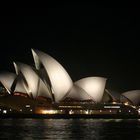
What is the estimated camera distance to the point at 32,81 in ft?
343

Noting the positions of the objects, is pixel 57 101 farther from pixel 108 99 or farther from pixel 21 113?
pixel 108 99

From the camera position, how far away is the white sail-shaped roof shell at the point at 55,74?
9938 centimetres

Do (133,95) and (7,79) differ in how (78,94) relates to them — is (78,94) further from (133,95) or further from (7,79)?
(133,95)

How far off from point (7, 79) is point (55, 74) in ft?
41.9

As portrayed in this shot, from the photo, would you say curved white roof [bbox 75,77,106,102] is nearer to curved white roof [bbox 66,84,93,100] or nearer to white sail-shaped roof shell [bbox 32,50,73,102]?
curved white roof [bbox 66,84,93,100]

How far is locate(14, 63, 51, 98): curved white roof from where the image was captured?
103 m

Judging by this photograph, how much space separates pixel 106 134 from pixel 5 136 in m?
11.1

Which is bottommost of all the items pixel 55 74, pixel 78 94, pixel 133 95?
pixel 78 94

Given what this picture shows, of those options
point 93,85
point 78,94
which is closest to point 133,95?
point 78,94

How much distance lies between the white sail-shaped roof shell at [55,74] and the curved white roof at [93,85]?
492cm

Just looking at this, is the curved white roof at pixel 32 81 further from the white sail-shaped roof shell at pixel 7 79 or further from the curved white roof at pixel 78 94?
the curved white roof at pixel 78 94

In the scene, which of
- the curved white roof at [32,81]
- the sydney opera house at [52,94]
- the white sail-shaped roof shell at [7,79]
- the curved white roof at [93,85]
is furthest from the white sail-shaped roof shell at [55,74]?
the white sail-shaped roof shell at [7,79]

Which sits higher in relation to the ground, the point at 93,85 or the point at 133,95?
the point at 133,95

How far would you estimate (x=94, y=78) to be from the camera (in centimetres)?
10981
